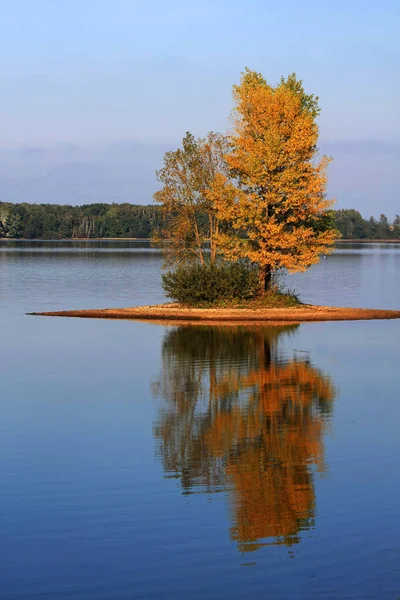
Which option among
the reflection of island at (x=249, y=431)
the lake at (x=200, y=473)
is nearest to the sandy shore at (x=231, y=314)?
the lake at (x=200, y=473)

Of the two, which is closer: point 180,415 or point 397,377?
point 180,415

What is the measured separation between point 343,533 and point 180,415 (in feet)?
24.3

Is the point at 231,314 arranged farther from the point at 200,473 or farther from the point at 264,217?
the point at 200,473

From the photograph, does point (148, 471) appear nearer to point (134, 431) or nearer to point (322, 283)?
point (134, 431)

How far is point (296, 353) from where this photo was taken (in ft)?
91.0

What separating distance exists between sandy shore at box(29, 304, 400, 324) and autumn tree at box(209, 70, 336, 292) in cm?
273

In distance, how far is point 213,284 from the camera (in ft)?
138

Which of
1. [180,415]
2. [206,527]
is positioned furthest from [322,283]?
[206,527]

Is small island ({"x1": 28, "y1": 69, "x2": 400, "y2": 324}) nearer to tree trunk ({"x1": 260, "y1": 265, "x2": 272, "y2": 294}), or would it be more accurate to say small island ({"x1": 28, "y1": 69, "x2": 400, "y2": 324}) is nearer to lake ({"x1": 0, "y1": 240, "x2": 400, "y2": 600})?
tree trunk ({"x1": 260, "y1": 265, "x2": 272, "y2": 294})

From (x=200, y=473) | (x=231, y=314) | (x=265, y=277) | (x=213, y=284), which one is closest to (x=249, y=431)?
(x=200, y=473)

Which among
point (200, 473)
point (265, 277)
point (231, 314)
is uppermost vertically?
point (265, 277)

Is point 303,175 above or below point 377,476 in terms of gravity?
above

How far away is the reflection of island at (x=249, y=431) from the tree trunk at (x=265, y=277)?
52.3 ft

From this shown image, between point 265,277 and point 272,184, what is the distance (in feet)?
15.4
